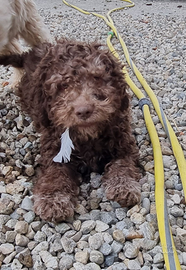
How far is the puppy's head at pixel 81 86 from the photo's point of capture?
2.46 metres

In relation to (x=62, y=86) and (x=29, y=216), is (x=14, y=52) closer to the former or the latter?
(x=62, y=86)

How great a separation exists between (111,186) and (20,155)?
1.02m

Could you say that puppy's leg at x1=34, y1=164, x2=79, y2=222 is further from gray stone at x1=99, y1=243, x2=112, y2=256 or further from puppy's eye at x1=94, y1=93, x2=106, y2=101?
puppy's eye at x1=94, y1=93, x2=106, y2=101

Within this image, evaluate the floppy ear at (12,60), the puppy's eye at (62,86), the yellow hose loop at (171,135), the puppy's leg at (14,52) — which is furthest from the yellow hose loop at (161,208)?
the puppy's leg at (14,52)

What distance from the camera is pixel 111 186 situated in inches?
106

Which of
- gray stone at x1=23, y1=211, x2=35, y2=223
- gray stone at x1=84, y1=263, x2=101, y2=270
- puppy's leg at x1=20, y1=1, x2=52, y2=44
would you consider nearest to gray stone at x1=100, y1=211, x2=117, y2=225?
gray stone at x1=84, y1=263, x2=101, y2=270

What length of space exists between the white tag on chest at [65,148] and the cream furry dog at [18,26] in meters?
1.53

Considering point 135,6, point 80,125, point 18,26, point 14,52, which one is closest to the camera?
point 80,125

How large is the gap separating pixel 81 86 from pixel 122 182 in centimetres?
78

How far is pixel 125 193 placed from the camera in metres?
2.62

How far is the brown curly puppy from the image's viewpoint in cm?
251

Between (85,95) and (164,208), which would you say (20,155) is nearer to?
(85,95)

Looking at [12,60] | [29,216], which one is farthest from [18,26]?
[29,216]

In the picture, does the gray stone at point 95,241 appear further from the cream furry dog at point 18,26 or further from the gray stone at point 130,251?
the cream furry dog at point 18,26
